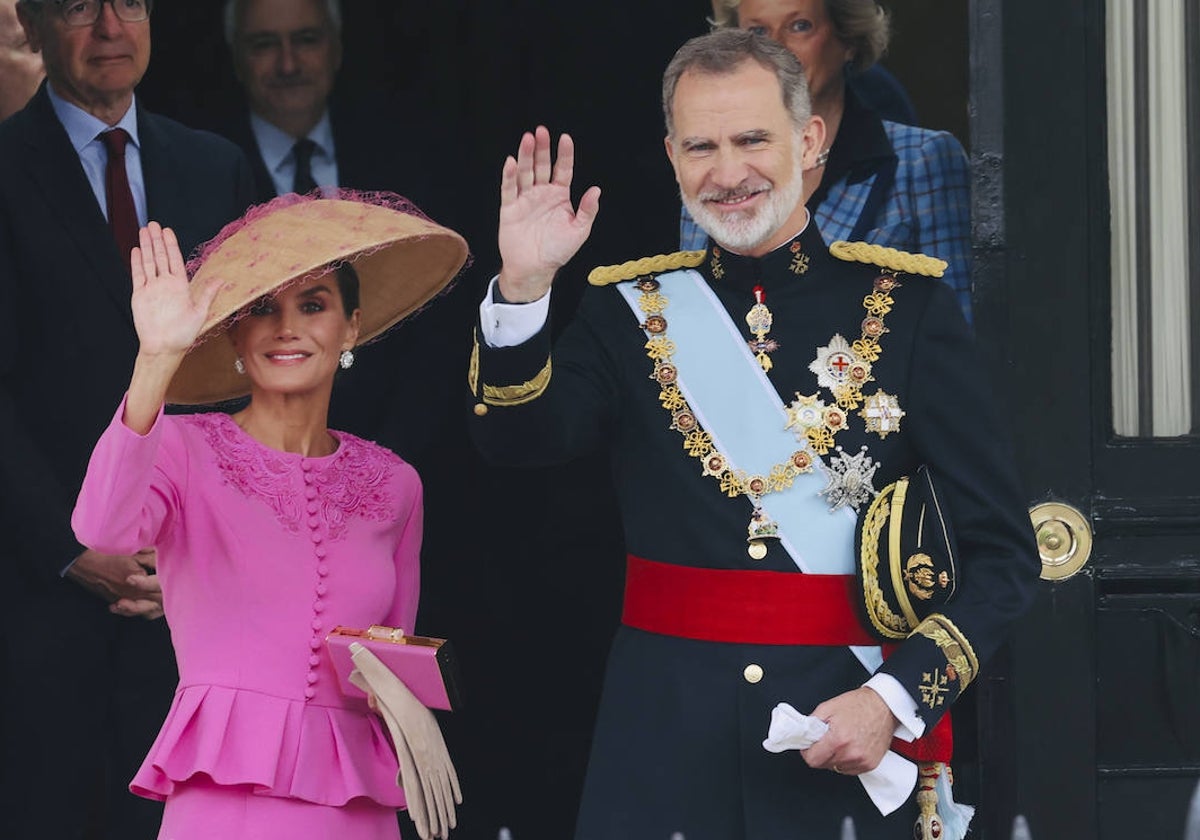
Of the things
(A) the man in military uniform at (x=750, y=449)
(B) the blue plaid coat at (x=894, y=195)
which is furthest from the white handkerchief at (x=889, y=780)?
(B) the blue plaid coat at (x=894, y=195)

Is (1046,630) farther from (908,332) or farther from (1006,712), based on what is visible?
(908,332)

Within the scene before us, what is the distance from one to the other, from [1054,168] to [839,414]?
3.42ft

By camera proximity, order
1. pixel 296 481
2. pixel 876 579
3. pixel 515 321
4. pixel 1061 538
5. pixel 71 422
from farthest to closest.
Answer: pixel 71 422 < pixel 1061 538 < pixel 296 481 < pixel 876 579 < pixel 515 321

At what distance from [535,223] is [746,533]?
2.02 ft

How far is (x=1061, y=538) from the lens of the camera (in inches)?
174

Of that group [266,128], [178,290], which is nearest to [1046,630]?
[178,290]

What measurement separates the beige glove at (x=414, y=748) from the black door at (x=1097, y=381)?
1.27 m

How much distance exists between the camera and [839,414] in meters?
3.71

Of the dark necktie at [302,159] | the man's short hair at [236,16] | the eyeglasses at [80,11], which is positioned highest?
the man's short hair at [236,16]

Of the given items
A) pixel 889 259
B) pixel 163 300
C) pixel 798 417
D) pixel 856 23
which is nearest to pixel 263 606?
pixel 163 300

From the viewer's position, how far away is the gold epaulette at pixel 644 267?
3.92 m

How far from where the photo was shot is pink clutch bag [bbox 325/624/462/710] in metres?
3.65

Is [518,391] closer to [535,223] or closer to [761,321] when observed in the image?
[535,223]

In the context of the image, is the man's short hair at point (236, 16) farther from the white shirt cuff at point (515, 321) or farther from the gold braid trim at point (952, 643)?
the gold braid trim at point (952, 643)
